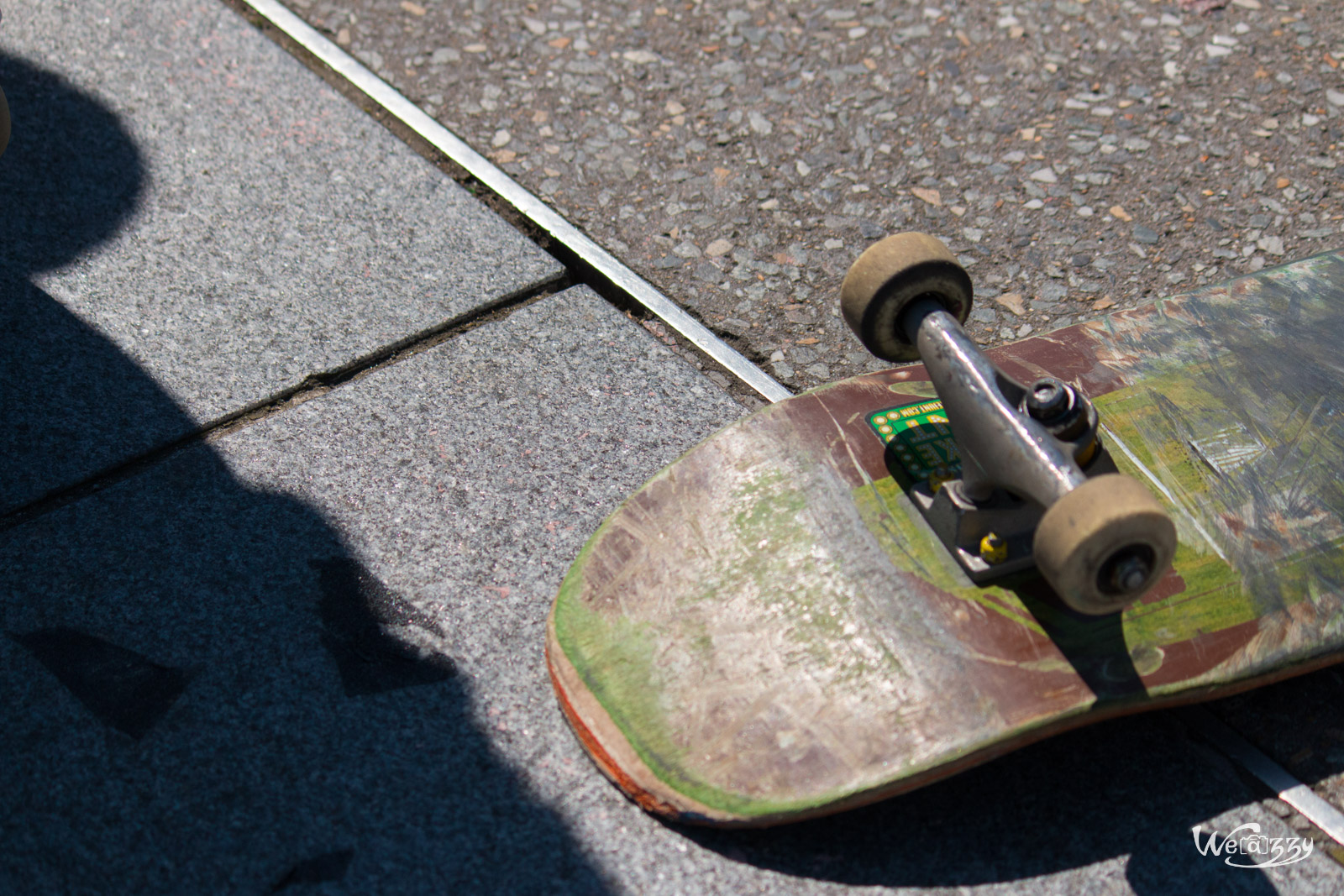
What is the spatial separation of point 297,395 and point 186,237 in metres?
0.68

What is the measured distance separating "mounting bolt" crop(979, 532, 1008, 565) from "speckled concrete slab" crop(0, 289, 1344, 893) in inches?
14.4

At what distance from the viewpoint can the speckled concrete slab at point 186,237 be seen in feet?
8.73

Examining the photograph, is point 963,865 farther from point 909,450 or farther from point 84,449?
point 84,449

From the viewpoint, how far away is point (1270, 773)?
204 cm

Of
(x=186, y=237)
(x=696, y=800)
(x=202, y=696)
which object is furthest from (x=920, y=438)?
(x=186, y=237)

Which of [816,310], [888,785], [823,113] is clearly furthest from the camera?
[823,113]

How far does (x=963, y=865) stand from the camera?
1897mm

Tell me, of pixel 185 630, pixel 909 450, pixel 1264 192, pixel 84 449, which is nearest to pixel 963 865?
pixel 909 450

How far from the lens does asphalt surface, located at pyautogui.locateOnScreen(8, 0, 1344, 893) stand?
1.90 meters

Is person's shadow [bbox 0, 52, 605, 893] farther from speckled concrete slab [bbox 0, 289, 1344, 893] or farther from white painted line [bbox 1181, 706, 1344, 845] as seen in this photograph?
white painted line [bbox 1181, 706, 1344, 845]

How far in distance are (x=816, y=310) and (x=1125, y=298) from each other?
786 millimetres

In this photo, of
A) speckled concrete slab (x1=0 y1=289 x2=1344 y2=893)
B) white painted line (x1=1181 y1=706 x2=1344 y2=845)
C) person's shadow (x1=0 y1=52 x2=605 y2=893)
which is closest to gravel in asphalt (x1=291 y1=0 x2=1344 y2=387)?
speckled concrete slab (x1=0 y1=289 x2=1344 y2=893)

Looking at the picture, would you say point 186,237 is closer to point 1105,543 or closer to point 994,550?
point 994,550

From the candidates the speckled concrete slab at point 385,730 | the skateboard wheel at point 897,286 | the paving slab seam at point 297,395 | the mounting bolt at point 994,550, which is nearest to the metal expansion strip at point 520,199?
the paving slab seam at point 297,395
